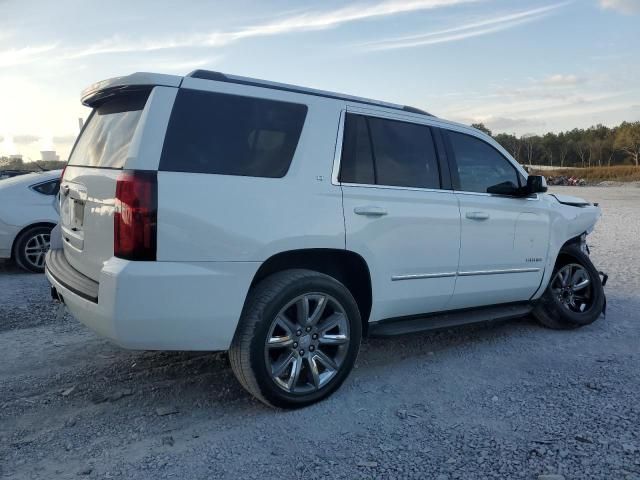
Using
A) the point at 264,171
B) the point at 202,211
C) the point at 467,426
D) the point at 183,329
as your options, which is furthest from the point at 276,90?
the point at 467,426

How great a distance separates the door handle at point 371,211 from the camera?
3.82 metres

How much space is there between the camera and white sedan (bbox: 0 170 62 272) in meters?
7.68

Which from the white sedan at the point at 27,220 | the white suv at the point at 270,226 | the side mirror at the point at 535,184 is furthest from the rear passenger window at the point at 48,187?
the side mirror at the point at 535,184

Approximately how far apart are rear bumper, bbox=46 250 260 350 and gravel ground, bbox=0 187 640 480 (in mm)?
573

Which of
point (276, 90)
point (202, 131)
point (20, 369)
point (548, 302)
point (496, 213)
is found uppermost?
point (276, 90)

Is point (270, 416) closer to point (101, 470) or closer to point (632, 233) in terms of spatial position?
point (101, 470)

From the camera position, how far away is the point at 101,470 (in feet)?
9.48

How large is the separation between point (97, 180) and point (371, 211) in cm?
176

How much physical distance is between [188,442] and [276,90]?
222 centimetres

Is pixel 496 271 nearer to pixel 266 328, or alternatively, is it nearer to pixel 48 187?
pixel 266 328

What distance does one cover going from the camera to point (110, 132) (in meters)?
3.62

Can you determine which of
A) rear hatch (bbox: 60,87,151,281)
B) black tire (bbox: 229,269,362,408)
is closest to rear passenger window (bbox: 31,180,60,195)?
rear hatch (bbox: 60,87,151,281)

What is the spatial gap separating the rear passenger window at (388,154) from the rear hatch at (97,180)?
1400mm

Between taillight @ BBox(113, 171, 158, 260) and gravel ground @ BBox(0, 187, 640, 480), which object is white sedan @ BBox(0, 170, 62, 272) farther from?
taillight @ BBox(113, 171, 158, 260)
